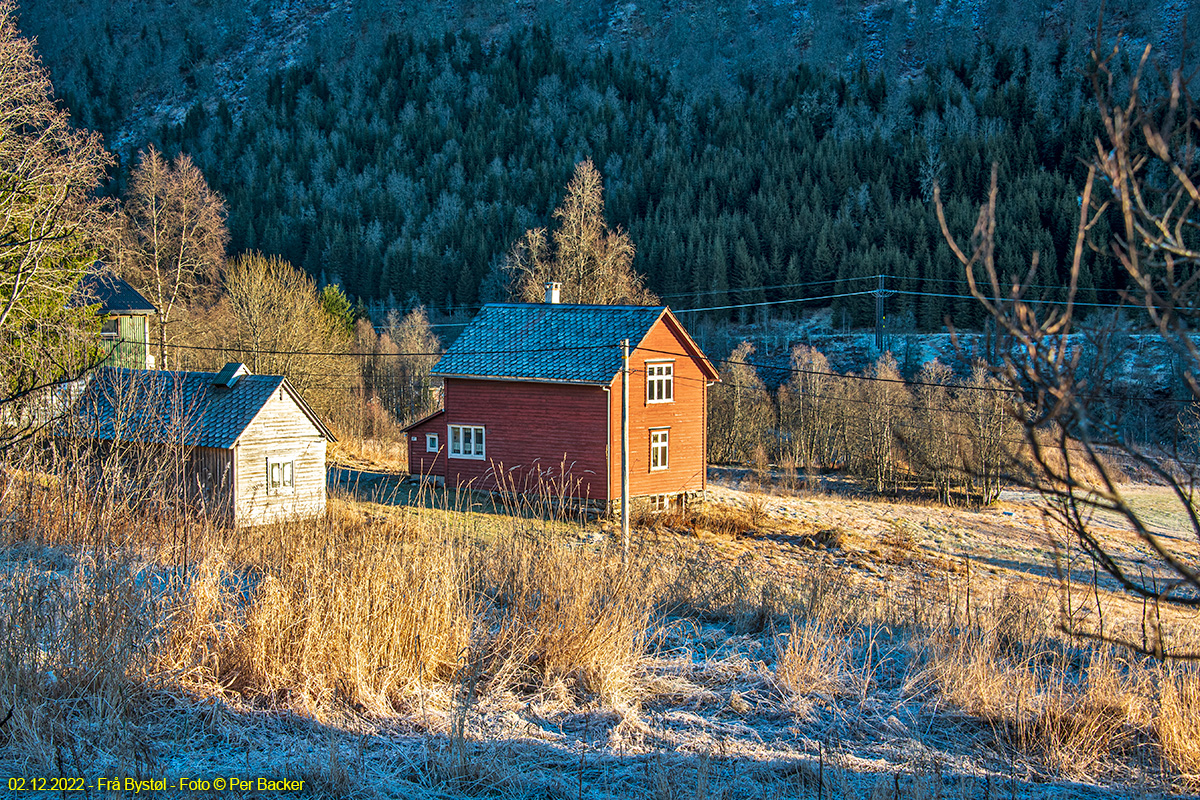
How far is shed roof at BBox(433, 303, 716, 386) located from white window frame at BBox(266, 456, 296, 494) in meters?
7.26

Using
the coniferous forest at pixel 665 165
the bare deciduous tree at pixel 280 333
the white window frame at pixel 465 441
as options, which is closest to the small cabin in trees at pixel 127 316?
the bare deciduous tree at pixel 280 333

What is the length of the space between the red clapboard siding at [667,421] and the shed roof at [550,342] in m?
0.51

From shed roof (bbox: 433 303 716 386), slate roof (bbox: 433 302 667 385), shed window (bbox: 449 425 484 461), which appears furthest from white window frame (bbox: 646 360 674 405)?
shed window (bbox: 449 425 484 461)

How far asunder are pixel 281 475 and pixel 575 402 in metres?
8.70

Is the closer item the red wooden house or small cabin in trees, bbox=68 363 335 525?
small cabin in trees, bbox=68 363 335 525

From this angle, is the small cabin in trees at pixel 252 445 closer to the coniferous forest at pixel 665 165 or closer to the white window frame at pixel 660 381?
the white window frame at pixel 660 381

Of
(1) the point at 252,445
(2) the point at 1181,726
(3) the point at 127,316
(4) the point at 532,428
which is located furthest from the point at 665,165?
(2) the point at 1181,726

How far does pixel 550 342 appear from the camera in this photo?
27.6m

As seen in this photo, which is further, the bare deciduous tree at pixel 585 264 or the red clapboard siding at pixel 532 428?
the bare deciduous tree at pixel 585 264

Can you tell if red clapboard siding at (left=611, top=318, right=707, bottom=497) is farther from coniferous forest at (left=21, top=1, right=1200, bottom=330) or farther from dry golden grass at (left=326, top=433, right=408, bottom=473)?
coniferous forest at (left=21, top=1, right=1200, bottom=330)

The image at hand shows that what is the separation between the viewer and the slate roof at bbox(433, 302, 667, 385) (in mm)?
26000

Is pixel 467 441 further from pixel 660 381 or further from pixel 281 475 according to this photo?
pixel 281 475

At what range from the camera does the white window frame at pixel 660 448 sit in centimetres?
2662

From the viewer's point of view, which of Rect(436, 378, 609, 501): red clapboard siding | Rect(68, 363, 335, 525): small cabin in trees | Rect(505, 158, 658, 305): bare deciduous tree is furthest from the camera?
Rect(505, 158, 658, 305): bare deciduous tree
